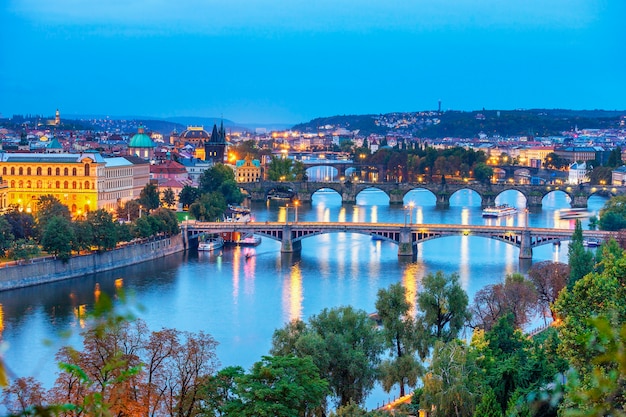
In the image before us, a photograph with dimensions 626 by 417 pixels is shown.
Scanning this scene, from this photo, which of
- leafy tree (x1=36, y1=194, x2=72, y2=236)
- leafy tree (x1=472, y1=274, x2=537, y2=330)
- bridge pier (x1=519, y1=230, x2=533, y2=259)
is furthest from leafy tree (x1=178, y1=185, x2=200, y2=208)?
leafy tree (x1=472, y1=274, x2=537, y2=330)

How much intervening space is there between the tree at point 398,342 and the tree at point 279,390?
1.66 meters

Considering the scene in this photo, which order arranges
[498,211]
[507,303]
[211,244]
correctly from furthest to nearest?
[498,211]
[211,244]
[507,303]

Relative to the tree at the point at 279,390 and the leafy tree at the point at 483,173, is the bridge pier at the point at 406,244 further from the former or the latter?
the leafy tree at the point at 483,173

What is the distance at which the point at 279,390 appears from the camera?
7301mm

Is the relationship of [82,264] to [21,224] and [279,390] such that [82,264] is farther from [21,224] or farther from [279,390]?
[279,390]

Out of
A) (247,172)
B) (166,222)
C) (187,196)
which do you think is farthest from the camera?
(247,172)

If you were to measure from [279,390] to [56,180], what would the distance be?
62.4 feet

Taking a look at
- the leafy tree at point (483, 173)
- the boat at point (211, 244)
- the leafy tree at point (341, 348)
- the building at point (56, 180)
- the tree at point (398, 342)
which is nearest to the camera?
the leafy tree at point (341, 348)

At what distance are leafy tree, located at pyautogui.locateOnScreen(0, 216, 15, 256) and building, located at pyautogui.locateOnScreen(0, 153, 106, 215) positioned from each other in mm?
Result: 7379

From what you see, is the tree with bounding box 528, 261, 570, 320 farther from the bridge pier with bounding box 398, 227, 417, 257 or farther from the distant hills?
the distant hills

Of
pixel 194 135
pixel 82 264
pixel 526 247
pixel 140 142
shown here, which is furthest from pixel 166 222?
pixel 194 135

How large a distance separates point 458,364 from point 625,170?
35605mm

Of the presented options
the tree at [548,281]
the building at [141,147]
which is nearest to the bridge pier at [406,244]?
the tree at [548,281]

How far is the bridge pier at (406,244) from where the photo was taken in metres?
21.1
